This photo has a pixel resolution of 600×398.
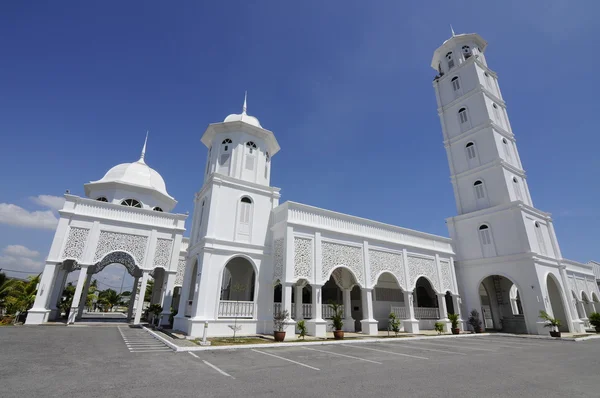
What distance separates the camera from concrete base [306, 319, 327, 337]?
42.5 feet

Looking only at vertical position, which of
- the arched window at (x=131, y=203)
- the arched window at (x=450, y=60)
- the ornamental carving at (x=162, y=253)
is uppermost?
the arched window at (x=450, y=60)

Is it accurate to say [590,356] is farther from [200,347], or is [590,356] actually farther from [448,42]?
[448,42]

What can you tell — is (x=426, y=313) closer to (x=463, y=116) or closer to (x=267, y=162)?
(x=267, y=162)

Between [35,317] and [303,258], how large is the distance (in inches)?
551

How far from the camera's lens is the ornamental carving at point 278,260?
13.8 metres

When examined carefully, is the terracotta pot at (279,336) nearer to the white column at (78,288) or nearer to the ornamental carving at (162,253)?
the ornamental carving at (162,253)

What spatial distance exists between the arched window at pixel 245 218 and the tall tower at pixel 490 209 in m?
15.1

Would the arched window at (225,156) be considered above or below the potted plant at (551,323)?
above

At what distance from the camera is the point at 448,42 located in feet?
81.6

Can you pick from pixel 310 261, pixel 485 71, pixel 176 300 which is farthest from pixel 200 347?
pixel 485 71

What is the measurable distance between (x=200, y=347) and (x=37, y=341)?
5522 mm

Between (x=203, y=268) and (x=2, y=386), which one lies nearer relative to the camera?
(x=2, y=386)

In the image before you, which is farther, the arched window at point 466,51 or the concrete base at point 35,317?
the arched window at point 466,51

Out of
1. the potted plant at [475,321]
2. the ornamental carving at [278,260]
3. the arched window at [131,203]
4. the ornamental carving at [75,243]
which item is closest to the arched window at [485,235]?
the potted plant at [475,321]
